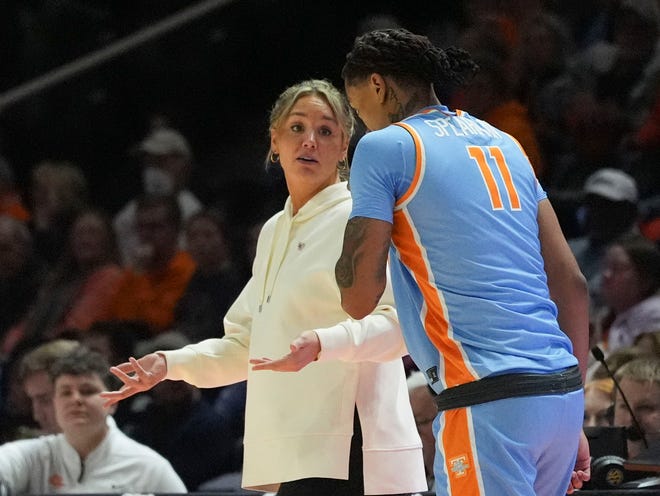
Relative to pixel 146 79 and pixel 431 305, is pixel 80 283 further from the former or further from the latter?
pixel 431 305

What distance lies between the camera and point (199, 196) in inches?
344

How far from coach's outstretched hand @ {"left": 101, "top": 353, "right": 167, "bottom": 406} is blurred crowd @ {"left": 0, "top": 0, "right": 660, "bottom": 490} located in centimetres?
242

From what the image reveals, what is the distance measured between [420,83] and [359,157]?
1.00ft

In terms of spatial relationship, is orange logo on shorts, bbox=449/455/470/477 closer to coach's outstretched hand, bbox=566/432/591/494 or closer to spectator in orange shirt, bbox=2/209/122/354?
coach's outstretched hand, bbox=566/432/591/494

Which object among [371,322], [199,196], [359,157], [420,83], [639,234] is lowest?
[371,322]

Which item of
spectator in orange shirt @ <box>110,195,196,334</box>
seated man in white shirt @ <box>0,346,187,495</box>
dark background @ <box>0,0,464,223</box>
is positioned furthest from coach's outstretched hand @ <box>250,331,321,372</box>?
dark background @ <box>0,0,464,223</box>

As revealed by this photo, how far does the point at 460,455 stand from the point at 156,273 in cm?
533

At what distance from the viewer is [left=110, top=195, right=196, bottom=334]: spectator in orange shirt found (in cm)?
798

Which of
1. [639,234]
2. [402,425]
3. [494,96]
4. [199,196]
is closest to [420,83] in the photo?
[402,425]

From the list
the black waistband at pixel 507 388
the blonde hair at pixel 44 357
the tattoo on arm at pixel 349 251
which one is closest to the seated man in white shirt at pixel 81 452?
the blonde hair at pixel 44 357

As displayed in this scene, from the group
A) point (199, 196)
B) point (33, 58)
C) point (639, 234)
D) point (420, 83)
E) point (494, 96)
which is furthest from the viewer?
point (33, 58)

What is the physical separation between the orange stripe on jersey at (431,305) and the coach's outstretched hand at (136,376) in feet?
2.80

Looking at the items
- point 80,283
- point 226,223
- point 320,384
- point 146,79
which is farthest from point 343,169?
point 146,79

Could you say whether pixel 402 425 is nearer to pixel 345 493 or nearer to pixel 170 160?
pixel 345 493
